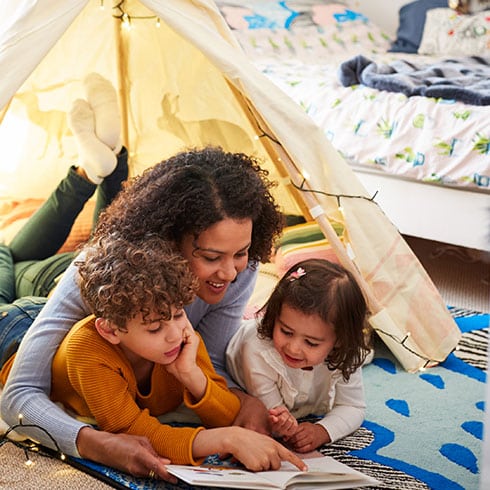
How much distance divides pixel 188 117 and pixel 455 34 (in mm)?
2123

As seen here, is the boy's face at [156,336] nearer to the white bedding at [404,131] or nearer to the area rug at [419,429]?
the area rug at [419,429]

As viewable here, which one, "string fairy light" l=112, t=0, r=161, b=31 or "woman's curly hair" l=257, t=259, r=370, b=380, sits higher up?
"string fairy light" l=112, t=0, r=161, b=31

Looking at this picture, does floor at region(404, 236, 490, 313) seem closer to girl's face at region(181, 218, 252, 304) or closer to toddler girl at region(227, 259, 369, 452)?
toddler girl at region(227, 259, 369, 452)

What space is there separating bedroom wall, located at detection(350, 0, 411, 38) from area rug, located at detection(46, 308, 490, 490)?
8.68ft

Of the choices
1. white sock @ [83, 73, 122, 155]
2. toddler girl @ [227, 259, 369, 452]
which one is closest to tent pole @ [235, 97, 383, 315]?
toddler girl @ [227, 259, 369, 452]

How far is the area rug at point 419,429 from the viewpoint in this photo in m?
1.69

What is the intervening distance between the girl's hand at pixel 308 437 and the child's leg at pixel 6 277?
2.83 feet

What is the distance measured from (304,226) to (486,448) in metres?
1.05

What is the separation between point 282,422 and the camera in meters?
1.72

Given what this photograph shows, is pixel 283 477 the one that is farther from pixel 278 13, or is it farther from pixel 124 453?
pixel 278 13

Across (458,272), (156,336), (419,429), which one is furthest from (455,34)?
(156,336)

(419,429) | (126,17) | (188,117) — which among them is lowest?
(419,429)

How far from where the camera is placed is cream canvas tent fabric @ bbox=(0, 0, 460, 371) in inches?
72.7

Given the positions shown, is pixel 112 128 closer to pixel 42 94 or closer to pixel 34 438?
pixel 42 94
